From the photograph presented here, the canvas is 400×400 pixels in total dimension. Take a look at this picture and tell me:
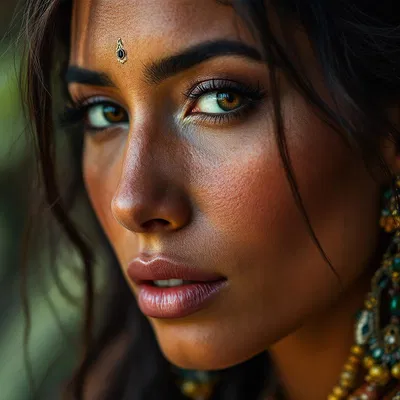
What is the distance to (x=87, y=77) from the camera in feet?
4.31

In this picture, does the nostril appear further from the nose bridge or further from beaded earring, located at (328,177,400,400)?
beaded earring, located at (328,177,400,400)

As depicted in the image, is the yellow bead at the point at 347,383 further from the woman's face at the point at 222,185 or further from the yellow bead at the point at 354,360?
the woman's face at the point at 222,185

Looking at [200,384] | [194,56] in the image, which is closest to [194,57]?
[194,56]

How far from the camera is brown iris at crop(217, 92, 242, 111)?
3.93ft

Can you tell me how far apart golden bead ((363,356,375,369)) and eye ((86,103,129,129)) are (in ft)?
1.87

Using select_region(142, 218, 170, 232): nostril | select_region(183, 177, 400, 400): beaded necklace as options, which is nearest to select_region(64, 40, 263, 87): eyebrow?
select_region(142, 218, 170, 232): nostril

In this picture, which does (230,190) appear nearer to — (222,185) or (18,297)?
(222,185)

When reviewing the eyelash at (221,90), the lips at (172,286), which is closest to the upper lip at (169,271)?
the lips at (172,286)

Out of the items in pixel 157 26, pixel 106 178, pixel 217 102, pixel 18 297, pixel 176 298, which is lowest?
pixel 18 297

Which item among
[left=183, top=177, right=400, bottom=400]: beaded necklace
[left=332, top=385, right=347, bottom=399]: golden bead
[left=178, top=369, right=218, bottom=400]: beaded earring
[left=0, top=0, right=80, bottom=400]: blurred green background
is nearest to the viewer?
[left=183, top=177, right=400, bottom=400]: beaded necklace

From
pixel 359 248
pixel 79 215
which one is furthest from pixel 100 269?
pixel 359 248

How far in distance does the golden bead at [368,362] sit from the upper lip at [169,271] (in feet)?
0.98

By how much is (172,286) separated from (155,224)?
0.12 meters

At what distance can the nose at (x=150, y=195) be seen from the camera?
117cm
